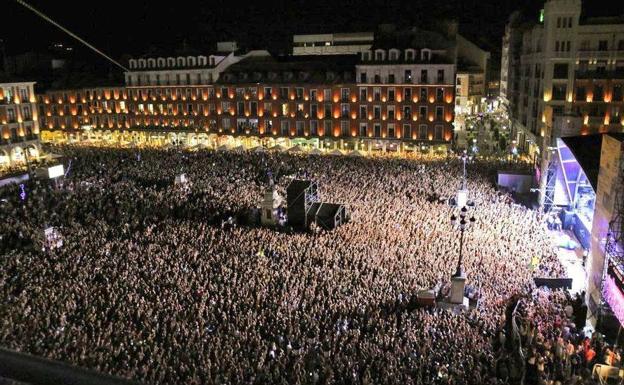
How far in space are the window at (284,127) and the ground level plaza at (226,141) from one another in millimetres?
589

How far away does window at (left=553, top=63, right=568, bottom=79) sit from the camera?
4738 cm

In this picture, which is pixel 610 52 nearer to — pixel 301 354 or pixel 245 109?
pixel 245 109

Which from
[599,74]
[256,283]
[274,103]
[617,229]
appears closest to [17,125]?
[274,103]

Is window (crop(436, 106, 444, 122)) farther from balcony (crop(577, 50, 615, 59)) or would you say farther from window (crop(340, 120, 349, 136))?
balcony (crop(577, 50, 615, 59))

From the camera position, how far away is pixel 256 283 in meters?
19.2

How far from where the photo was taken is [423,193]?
32.1 meters

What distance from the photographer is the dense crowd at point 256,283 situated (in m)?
14.0

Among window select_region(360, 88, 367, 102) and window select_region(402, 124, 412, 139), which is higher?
window select_region(360, 88, 367, 102)

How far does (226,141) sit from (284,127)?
7796 millimetres

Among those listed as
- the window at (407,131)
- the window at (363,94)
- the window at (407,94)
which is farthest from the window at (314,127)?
the window at (407,94)

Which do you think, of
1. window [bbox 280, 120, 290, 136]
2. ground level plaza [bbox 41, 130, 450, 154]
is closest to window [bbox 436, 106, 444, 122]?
ground level plaza [bbox 41, 130, 450, 154]

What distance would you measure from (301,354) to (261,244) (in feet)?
32.0

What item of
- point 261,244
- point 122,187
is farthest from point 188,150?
point 261,244

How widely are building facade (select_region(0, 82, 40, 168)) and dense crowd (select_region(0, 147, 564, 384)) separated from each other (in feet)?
64.0
